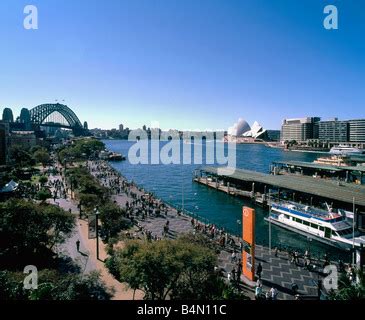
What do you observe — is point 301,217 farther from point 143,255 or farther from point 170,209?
point 143,255

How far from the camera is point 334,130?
16875cm

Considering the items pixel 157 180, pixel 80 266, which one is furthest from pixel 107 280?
pixel 157 180

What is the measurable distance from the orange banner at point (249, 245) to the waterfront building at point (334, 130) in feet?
547

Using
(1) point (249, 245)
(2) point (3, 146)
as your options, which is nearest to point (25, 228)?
(1) point (249, 245)

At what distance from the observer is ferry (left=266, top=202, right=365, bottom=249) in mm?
24297

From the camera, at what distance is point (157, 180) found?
204ft

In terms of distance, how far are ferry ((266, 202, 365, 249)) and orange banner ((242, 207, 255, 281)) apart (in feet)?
33.3

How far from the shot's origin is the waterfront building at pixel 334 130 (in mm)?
164250

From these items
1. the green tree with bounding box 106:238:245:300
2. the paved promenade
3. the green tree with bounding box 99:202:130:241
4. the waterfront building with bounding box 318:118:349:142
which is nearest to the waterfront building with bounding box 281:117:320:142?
the waterfront building with bounding box 318:118:349:142

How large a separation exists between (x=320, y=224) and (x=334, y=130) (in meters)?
159

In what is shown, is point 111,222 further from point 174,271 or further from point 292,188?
point 292,188

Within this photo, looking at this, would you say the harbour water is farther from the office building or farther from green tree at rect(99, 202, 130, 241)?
the office building

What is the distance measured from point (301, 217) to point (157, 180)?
122ft

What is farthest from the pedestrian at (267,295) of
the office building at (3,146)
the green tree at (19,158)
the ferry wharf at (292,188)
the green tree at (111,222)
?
the green tree at (19,158)
